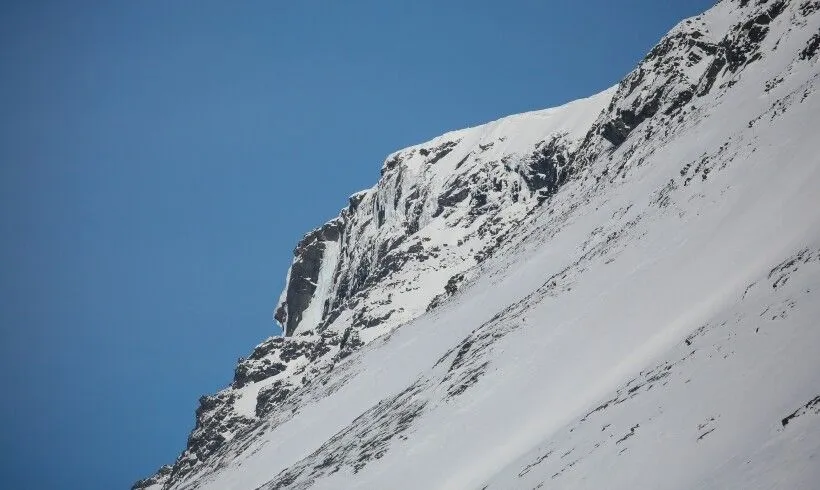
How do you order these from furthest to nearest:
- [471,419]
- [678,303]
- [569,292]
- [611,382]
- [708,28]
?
[708,28], [569,292], [471,419], [678,303], [611,382]

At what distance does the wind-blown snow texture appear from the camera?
68.6 feet

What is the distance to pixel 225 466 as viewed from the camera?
71500mm

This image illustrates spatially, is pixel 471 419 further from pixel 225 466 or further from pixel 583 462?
pixel 225 466

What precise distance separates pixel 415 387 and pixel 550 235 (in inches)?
915

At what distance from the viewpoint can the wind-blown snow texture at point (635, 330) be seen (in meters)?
20.9

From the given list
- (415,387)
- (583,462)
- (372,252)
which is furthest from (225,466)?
(372,252)

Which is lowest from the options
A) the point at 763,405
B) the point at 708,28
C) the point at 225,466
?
the point at 763,405

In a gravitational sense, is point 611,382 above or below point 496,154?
below

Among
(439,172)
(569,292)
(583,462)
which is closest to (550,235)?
(569,292)

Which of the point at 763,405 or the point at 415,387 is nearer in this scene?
the point at 763,405

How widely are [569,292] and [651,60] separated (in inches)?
1991

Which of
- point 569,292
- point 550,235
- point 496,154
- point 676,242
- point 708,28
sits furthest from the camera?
point 496,154

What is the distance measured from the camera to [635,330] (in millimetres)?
35062

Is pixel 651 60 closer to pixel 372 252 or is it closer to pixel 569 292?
pixel 569 292
